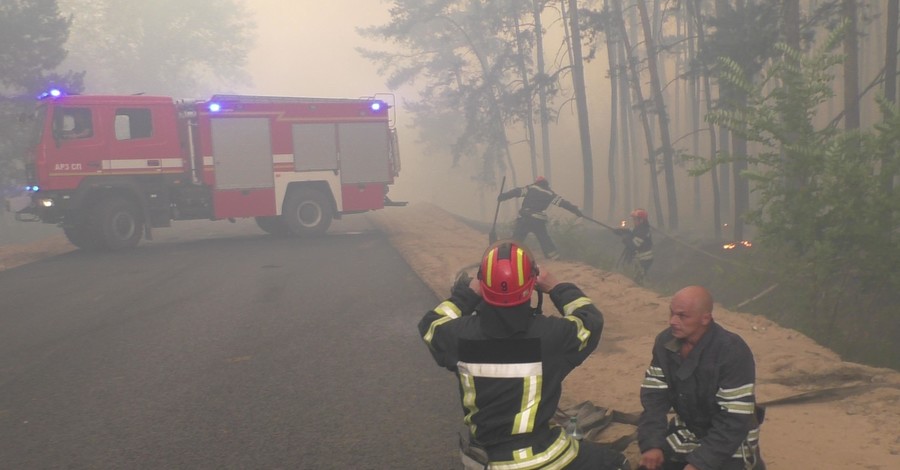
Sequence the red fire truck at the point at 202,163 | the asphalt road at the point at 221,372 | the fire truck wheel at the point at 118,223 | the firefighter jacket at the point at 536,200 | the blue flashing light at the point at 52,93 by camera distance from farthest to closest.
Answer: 1. the fire truck wheel at the point at 118,223
2. the red fire truck at the point at 202,163
3. the blue flashing light at the point at 52,93
4. the firefighter jacket at the point at 536,200
5. the asphalt road at the point at 221,372

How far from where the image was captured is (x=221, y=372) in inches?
285

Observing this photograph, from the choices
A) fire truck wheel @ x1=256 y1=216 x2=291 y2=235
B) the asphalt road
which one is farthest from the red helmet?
fire truck wheel @ x1=256 y1=216 x2=291 y2=235

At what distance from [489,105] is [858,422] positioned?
35595 millimetres

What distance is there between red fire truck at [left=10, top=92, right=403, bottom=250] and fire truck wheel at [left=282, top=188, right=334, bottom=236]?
0.08 feet

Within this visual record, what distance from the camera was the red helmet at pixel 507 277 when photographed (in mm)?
2873

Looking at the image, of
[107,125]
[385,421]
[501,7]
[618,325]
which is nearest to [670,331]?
[385,421]

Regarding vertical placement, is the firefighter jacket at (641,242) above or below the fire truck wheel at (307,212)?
below

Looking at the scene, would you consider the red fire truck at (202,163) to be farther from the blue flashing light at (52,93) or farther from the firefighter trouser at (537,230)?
the firefighter trouser at (537,230)

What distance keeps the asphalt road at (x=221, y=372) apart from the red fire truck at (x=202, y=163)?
3159mm

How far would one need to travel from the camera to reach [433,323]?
321 centimetres

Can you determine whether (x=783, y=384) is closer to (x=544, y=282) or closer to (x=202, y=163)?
(x=544, y=282)

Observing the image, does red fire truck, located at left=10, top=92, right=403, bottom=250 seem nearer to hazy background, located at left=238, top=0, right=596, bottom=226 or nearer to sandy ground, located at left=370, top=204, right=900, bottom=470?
sandy ground, located at left=370, top=204, right=900, bottom=470

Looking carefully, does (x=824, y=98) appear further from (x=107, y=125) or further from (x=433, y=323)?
(x=107, y=125)

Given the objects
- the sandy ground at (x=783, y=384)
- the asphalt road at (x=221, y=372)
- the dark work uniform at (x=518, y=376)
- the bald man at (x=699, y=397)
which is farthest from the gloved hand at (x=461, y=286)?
the sandy ground at (x=783, y=384)
